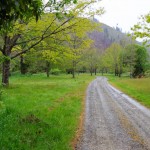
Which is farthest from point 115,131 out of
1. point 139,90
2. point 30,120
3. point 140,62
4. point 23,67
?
point 140,62

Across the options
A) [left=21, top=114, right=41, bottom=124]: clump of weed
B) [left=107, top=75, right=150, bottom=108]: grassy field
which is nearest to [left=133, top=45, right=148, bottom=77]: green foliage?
[left=107, top=75, right=150, bottom=108]: grassy field

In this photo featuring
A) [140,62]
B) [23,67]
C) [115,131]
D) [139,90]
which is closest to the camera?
[115,131]

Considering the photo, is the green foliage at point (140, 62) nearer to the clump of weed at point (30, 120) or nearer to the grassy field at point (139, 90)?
the grassy field at point (139, 90)

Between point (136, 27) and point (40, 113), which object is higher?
point (136, 27)

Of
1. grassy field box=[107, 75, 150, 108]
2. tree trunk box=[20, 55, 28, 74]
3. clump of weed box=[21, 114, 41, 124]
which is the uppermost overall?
tree trunk box=[20, 55, 28, 74]

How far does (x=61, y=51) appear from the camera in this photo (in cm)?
3066

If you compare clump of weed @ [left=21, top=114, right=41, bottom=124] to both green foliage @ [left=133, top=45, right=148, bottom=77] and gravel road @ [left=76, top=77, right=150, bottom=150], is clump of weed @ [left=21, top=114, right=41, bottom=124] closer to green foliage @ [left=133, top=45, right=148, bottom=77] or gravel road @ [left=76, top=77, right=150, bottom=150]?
gravel road @ [left=76, top=77, right=150, bottom=150]

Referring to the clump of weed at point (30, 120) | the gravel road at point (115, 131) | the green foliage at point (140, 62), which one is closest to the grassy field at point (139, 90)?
the gravel road at point (115, 131)

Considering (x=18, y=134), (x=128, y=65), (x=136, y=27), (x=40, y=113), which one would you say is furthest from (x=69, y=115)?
(x=128, y=65)

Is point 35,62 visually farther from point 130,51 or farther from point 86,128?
point 86,128

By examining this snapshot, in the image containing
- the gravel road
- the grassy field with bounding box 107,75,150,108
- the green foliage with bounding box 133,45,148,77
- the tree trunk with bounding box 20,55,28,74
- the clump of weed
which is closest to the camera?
the gravel road

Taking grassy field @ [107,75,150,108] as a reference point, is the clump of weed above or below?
above

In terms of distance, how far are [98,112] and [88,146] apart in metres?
7.21

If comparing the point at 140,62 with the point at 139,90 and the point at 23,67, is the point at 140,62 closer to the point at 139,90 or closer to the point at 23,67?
the point at 23,67
